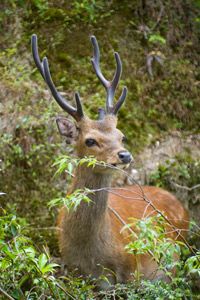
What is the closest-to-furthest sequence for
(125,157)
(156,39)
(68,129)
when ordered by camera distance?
1. (125,157)
2. (68,129)
3. (156,39)

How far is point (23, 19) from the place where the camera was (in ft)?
32.6

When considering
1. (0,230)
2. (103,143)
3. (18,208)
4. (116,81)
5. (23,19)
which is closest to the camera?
(0,230)

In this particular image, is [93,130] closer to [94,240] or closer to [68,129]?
[68,129]

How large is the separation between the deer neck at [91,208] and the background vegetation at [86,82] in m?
1.32

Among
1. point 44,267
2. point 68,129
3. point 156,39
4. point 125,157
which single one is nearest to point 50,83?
point 68,129

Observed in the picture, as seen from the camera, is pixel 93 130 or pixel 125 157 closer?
pixel 125 157

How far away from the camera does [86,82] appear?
9352 mm

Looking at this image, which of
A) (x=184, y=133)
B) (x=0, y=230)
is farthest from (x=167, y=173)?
(x=0, y=230)

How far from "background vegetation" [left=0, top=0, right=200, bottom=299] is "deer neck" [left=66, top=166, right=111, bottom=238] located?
1317 mm

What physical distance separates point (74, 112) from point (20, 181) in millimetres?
1830

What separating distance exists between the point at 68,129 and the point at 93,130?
0.97ft

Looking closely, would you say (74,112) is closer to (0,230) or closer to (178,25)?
(0,230)

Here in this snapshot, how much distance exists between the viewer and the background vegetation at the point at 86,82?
8.32 m

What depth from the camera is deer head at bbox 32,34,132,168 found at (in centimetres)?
638
